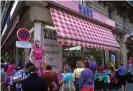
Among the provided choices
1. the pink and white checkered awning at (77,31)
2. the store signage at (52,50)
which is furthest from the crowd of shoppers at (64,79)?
the pink and white checkered awning at (77,31)

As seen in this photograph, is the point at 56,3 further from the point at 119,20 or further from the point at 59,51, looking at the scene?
the point at 119,20

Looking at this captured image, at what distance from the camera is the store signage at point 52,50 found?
12.0 meters

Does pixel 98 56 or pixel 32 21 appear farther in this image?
pixel 98 56

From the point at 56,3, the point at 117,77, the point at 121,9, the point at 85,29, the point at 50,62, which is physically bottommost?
A: the point at 117,77

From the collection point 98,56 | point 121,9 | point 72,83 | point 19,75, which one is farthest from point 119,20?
point 19,75

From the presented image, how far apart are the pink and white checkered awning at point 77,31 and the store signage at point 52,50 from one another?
1082 millimetres

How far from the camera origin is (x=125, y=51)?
23.9m

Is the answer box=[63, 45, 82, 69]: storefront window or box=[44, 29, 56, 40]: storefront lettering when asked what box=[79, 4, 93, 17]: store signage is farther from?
box=[44, 29, 56, 40]: storefront lettering

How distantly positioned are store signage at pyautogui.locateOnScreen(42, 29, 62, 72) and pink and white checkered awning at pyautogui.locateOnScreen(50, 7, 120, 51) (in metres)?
1.08

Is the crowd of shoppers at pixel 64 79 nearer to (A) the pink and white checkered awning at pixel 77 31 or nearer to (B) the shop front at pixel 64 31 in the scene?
(B) the shop front at pixel 64 31

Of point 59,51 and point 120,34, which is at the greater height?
point 120,34

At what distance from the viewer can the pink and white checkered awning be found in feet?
36.6

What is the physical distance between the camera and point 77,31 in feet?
40.9

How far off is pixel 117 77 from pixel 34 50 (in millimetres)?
6240
